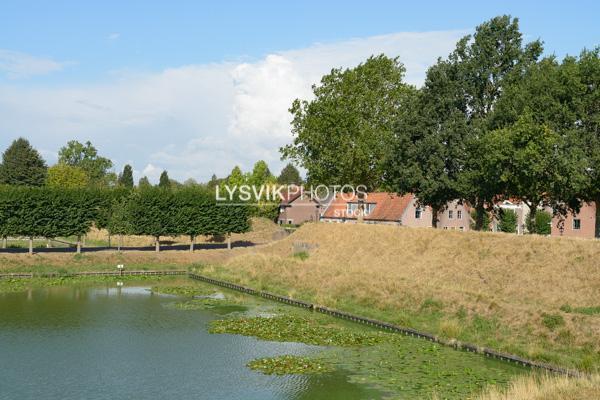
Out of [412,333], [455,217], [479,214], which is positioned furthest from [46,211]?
[455,217]

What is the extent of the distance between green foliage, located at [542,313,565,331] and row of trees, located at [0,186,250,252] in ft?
180

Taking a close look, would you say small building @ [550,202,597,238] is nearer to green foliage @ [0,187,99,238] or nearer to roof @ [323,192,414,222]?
roof @ [323,192,414,222]

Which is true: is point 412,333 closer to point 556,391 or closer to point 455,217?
point 556,391

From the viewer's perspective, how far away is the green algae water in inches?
1035

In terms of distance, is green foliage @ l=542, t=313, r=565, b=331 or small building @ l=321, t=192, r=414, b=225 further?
small building @ l=321, t=192, r=414, b=225

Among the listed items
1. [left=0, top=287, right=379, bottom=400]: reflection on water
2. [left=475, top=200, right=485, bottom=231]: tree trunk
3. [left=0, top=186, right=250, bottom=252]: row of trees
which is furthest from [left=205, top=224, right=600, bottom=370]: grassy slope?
[left=0, top=186, right=250, bottom=252]: row of trees

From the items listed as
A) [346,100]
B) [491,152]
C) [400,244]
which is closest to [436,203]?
[400,244]

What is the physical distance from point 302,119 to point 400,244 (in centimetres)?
3082

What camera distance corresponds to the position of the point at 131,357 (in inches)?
1281

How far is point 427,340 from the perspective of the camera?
36.6 m

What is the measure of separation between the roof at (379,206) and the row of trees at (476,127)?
16.1 meters

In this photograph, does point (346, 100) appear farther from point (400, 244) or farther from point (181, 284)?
point (181, 284)

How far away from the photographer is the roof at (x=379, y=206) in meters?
100

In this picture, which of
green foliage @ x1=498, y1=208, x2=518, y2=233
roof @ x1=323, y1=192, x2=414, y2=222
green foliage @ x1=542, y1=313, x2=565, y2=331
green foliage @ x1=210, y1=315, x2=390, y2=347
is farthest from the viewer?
roof @ x1=323, y1=192, x2=414, y2=222
